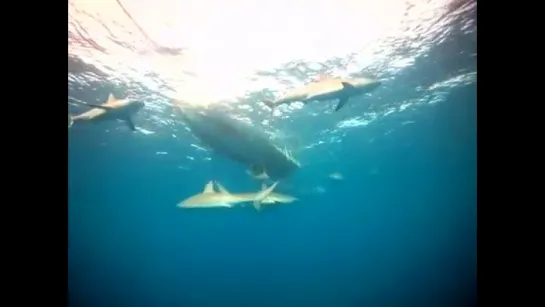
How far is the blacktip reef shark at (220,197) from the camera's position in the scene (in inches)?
102

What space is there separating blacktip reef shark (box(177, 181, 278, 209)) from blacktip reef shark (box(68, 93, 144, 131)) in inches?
31.9

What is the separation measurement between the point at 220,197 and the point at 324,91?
44.1 inches

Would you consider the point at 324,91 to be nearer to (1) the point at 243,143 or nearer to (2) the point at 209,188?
(1) the point at 243,143

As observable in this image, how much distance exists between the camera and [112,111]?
2.56m

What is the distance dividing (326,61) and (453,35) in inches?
36.8

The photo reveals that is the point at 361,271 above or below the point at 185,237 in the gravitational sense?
below

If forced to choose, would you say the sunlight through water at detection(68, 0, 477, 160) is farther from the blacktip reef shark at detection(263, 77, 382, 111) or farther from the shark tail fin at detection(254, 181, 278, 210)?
the shark tail fin at detection(254, 181, 278, 210)

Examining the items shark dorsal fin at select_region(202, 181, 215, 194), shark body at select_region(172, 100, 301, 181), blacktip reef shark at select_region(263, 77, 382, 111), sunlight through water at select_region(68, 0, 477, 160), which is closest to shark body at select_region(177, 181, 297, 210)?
shark dorsal fin at select_region(202, 181, 215, 194)

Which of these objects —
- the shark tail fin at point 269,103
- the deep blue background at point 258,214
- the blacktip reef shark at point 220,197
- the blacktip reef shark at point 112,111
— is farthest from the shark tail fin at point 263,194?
the blacktip reef shark at point 112,111

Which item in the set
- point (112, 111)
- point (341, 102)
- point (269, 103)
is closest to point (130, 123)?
point (112, 111)

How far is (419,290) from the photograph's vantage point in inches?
141
